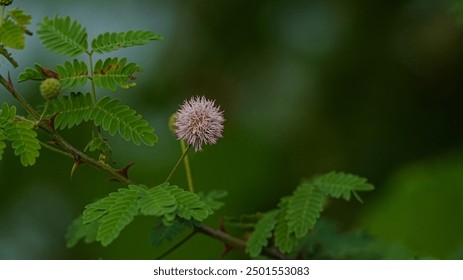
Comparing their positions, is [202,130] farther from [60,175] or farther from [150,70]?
[150,70]

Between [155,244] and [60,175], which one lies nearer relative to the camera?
[155,244]

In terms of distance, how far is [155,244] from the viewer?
205 centimetres

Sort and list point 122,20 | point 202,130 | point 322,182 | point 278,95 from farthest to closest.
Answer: point 278,95 → point 122,20 → point 322,182 → point 202,130

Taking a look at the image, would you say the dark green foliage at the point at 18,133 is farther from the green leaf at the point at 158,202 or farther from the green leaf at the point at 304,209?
the green leaf at the point at 304,209

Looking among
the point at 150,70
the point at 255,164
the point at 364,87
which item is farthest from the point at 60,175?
the point at 364,87

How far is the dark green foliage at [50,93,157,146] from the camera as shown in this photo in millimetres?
1596

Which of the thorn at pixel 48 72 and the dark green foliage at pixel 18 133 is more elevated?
the thorn at pixel 48 72

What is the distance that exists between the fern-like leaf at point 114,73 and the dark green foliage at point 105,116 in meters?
0.04

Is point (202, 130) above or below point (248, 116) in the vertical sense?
below

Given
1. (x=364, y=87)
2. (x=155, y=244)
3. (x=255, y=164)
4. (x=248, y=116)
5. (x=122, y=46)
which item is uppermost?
(x=364, y=87)

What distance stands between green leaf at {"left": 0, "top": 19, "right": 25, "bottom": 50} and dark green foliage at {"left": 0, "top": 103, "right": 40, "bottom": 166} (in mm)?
175

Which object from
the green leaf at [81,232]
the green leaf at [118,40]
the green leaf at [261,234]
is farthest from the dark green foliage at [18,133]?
the green leaf at [261,234]

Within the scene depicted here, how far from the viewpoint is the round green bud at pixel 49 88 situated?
1.50 meters
